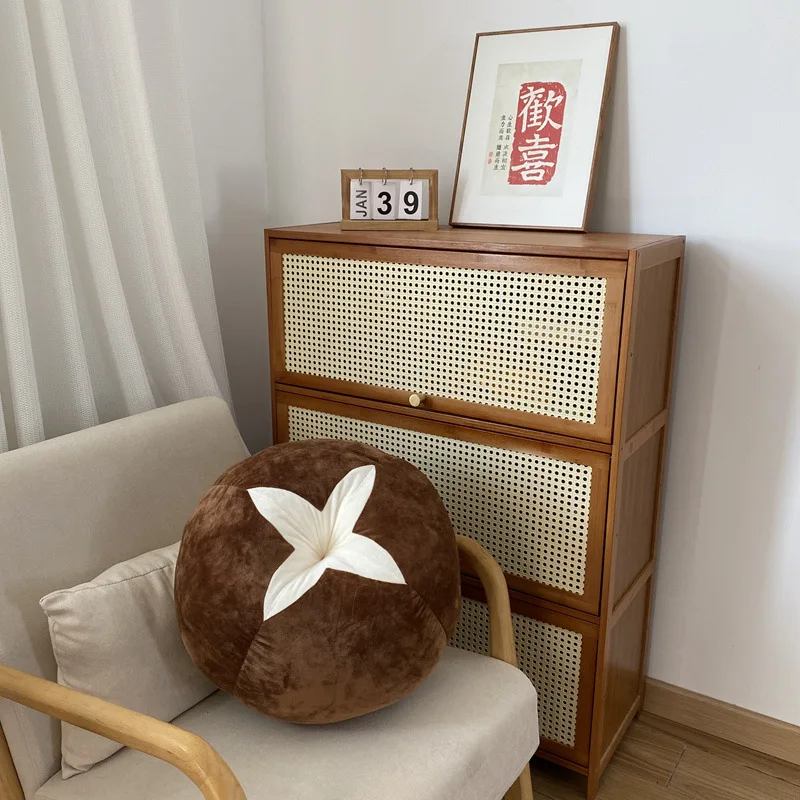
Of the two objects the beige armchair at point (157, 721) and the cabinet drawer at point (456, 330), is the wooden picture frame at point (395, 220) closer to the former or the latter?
the cabinet drawer at point (456, 330)

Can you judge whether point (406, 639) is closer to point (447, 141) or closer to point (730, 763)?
point (730, 763)

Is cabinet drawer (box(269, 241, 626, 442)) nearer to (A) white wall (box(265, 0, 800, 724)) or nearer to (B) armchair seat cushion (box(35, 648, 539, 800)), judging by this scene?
(A) white wall (box(265, 0, 800, 724))

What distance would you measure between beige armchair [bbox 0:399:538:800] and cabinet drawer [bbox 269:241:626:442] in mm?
323

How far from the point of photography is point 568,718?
69.2 inches

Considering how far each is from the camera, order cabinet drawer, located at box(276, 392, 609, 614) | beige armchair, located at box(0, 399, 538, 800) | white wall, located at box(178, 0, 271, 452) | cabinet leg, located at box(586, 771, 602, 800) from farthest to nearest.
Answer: white wall, located at box(178, 0, 271, 452), cabinet leg, located at box(586, 771, 602, 800), cabinet drawer, located at box(276, 392, 609, 614), beige armchair, located at box(0, 399, 538, 800)

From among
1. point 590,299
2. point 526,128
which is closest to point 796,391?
point 590,299

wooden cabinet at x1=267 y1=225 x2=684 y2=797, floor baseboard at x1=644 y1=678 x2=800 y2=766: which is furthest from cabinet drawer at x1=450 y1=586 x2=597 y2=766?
floor baseboard at x1=644 y1=678 x2=800 y2=766

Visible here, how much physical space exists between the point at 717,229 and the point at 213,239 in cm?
127

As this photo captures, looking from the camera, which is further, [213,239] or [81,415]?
[213,239]

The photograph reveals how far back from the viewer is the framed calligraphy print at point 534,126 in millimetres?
1773

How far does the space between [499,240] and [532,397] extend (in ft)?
1.03

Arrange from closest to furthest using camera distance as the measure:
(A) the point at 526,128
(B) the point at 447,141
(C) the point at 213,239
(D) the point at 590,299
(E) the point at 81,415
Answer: (D) the point at 590,299 → (E) the point at 81,415 → (A) the point at 526,128 → (B) the point at 447,141 → (C) the point at 213,239

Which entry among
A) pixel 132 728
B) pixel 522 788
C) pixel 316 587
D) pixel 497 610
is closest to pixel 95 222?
pixel 316 587

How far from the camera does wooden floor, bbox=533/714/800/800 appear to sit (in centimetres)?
178
